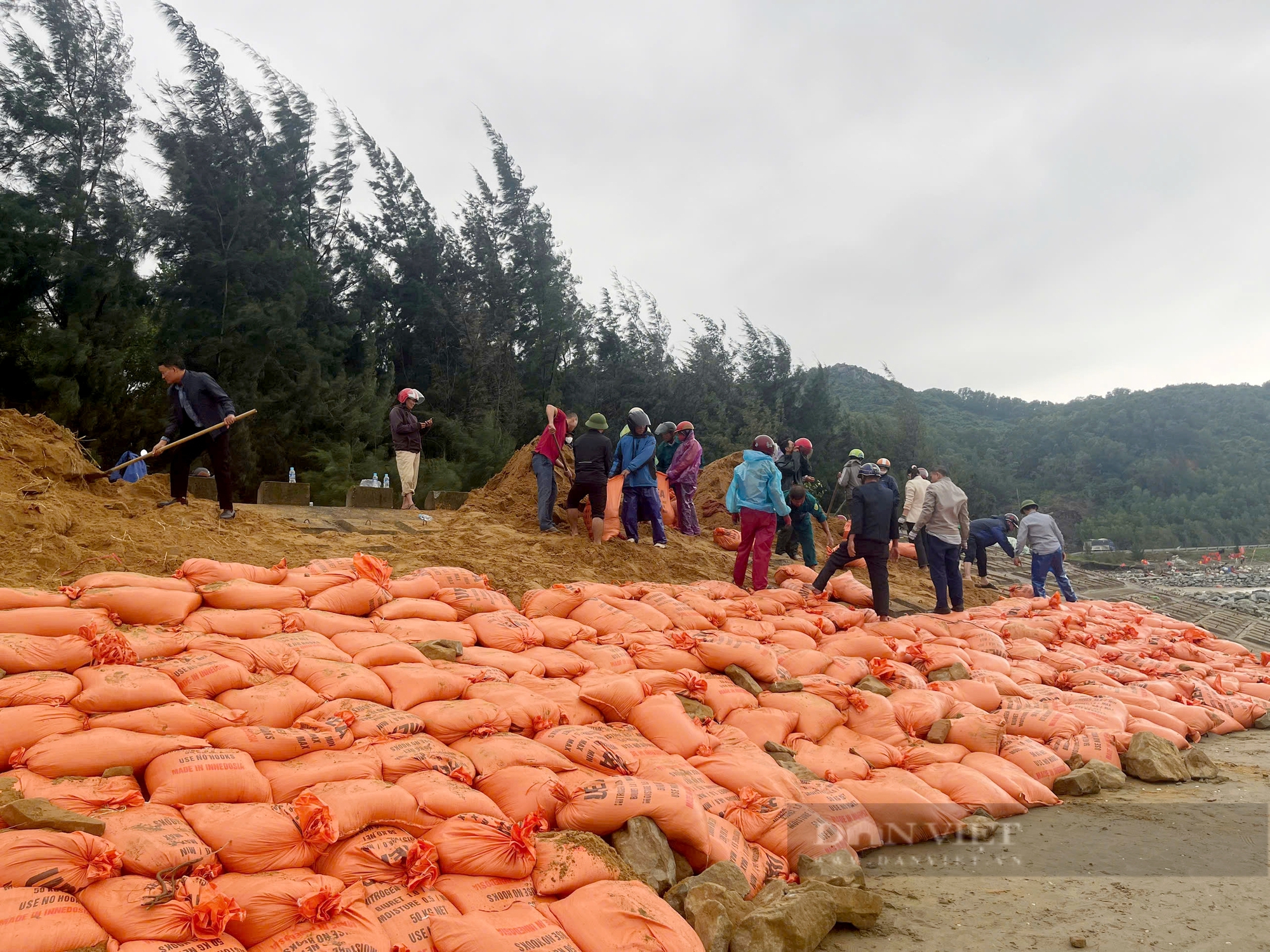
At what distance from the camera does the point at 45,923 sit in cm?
176

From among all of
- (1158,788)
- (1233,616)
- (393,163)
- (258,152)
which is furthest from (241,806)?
(393,163)

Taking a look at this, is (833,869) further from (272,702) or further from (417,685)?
(272,702)

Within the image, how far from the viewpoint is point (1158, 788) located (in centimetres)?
395

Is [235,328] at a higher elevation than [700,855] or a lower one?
higher

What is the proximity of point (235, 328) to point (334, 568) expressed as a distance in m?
12.7

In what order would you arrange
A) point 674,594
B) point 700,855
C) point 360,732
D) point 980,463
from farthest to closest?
point 980,463 → point 674,594 → point 360,732 → point 700,855

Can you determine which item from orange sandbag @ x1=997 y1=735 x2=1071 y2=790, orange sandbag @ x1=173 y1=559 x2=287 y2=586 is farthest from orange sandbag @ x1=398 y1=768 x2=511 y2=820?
orange sandbag @ x1=997 y1=735 x2=1071 y2=790

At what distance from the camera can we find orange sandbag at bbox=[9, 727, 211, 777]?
239cm

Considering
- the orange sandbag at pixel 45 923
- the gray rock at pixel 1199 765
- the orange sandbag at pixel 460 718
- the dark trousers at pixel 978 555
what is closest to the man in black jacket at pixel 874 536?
the gray rock at pixel 1199 765

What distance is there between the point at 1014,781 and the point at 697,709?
4.74 ft

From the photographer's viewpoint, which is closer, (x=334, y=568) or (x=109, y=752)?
(x=109, y=752)

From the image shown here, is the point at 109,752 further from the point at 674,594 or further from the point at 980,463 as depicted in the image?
the point at 980,463

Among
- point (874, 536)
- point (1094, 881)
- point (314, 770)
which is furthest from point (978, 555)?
point (314, 770)

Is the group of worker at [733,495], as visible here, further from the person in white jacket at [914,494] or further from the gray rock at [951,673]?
the gray rock at [951,673]
